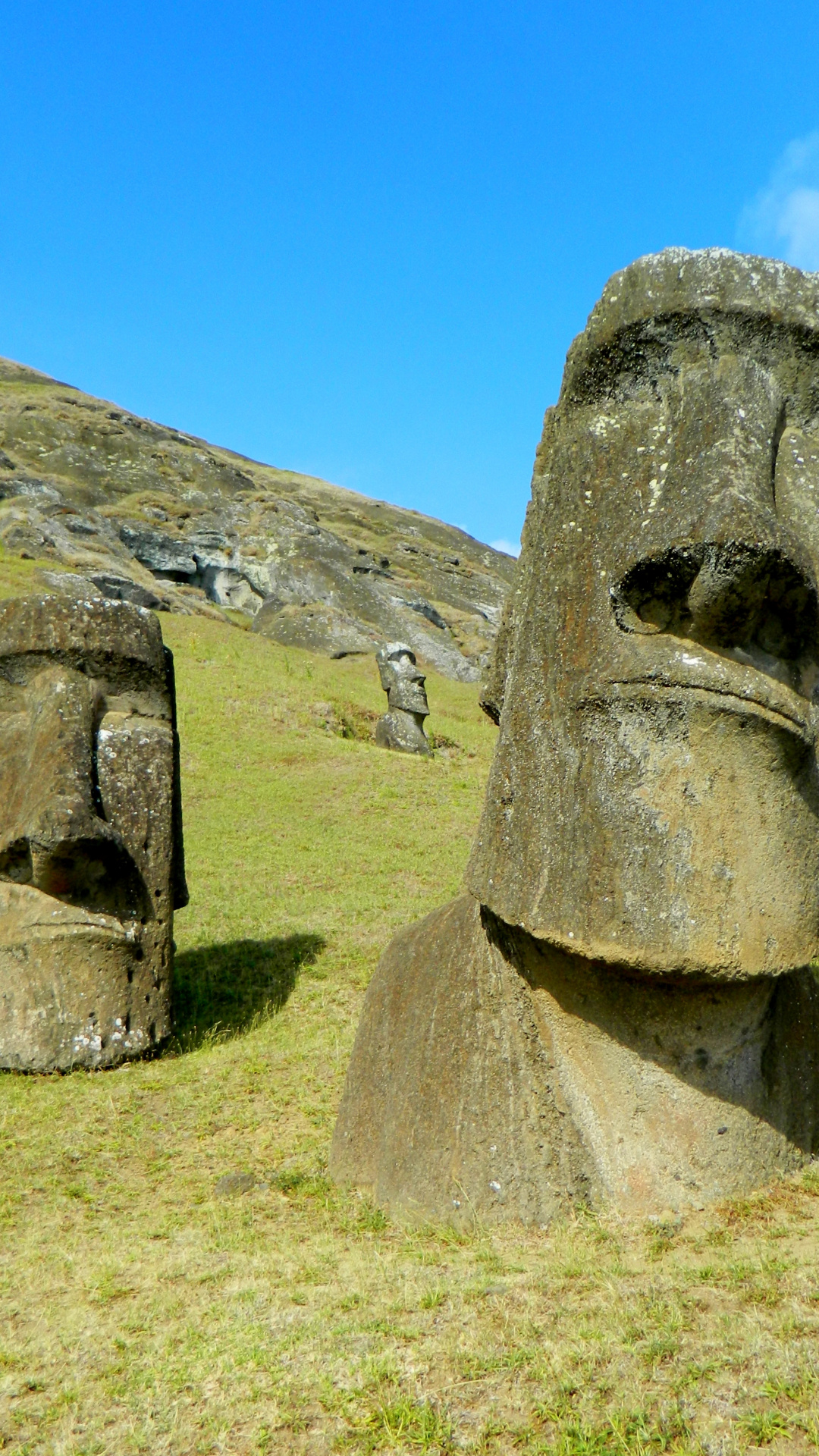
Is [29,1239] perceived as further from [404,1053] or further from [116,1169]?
[404,1053]

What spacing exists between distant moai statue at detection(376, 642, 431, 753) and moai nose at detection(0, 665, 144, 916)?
12892mm

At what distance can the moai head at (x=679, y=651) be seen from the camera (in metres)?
3.68

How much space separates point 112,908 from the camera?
6.86 m

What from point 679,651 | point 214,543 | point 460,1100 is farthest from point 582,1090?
point 214,543

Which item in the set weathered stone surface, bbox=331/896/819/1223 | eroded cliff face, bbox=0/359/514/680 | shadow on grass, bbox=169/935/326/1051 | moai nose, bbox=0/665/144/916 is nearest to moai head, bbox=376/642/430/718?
eroded cliff face, bbox=0/359/514/680

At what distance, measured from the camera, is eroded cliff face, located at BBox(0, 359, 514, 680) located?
3341cm

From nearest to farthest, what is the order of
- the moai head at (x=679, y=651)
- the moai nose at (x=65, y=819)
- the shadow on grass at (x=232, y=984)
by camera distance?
the moai head at (x=679, y=651) < the moai nose at (x=65, y=819) < the shadow on grass at (x=232, y=984)

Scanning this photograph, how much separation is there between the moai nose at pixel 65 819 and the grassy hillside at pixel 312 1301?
105cm

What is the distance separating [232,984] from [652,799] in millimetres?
5213

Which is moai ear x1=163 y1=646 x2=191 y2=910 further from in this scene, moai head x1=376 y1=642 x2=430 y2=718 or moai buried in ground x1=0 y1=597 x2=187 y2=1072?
moai head x1=376 y1=642 x2=430 y2=718

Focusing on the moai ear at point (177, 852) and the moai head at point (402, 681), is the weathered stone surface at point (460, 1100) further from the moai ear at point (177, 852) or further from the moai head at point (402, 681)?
the moai head at point (402, 681)

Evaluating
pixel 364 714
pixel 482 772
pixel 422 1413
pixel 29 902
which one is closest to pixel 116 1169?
pixel 29 902

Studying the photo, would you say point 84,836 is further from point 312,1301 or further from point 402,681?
point 402,681

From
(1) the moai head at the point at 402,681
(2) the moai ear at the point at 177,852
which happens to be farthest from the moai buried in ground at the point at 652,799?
(1) the moai head at the point at 402,681
